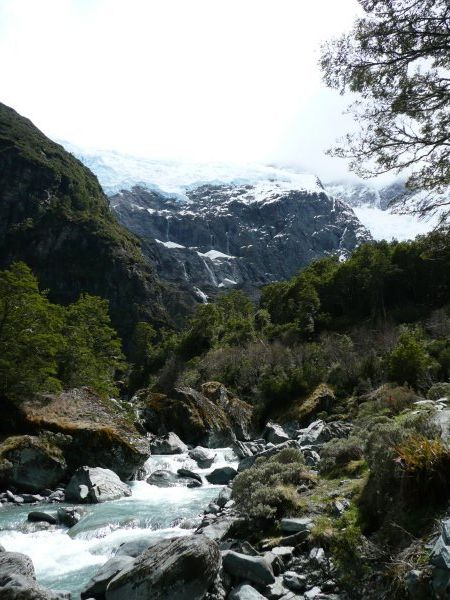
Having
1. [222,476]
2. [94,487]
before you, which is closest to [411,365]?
[222,476]

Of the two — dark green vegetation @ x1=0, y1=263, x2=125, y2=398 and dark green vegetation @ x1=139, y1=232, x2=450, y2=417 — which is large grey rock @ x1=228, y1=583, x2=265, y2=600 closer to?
dark green vegetation @ x1=0, y1=263, x2=125, y2=398

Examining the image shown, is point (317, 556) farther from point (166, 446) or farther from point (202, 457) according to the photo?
point (166, 446)

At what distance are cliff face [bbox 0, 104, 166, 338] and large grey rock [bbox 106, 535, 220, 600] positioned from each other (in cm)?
10560

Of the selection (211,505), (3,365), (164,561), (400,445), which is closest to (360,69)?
(400,445)

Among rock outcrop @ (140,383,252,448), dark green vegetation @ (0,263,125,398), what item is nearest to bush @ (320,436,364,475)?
dark green vegetation @ (0,263,125,398)

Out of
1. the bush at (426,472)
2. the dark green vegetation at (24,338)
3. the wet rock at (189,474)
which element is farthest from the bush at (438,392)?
the dark green vegetation at (24,338)

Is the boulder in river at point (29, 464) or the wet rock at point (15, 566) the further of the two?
the boulder in river at point (29, 464)

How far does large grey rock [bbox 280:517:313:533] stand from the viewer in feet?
29.3

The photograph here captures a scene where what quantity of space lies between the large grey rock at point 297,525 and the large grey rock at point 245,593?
6.07ft

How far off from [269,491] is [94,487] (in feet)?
29.5

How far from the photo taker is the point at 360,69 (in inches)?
458

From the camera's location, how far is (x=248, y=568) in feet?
25.6

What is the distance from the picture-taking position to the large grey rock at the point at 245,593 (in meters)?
7.09

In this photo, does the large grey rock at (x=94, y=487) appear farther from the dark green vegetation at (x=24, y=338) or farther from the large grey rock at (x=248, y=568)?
the large grey rock at (x=248, y=568)
